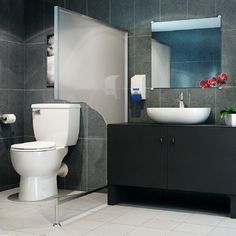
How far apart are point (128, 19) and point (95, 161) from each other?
1371 millimetres

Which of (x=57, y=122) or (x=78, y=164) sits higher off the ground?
(x=57, y=122)

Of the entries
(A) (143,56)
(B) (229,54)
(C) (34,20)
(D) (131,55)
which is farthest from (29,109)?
(B) (229,54)

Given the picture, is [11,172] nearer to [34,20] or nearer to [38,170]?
[38,170]

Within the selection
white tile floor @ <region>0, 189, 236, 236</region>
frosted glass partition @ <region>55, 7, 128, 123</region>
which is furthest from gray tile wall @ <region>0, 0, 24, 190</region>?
frosted glass partition @ <region>55, 7, 128, 123</region>

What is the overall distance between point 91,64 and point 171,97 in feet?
2.84

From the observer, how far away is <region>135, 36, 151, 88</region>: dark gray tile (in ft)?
13.7

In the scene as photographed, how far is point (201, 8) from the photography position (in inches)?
156

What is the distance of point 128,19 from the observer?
4.26 metres

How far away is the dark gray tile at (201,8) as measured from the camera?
12.8 feet

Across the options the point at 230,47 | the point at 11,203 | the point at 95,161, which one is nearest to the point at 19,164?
the point at 11,203

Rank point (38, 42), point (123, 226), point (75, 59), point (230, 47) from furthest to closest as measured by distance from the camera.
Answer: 1. point (38, 42)
2. point (230, 47)
3. point (75, 59)
4. point (123, 226)

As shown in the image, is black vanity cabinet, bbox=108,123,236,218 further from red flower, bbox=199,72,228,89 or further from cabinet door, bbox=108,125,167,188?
red flower, bbox=199,72,228,89

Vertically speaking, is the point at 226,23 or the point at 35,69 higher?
the point at 226,23

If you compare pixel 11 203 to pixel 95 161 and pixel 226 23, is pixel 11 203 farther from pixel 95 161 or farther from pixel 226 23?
pixel 226 23
